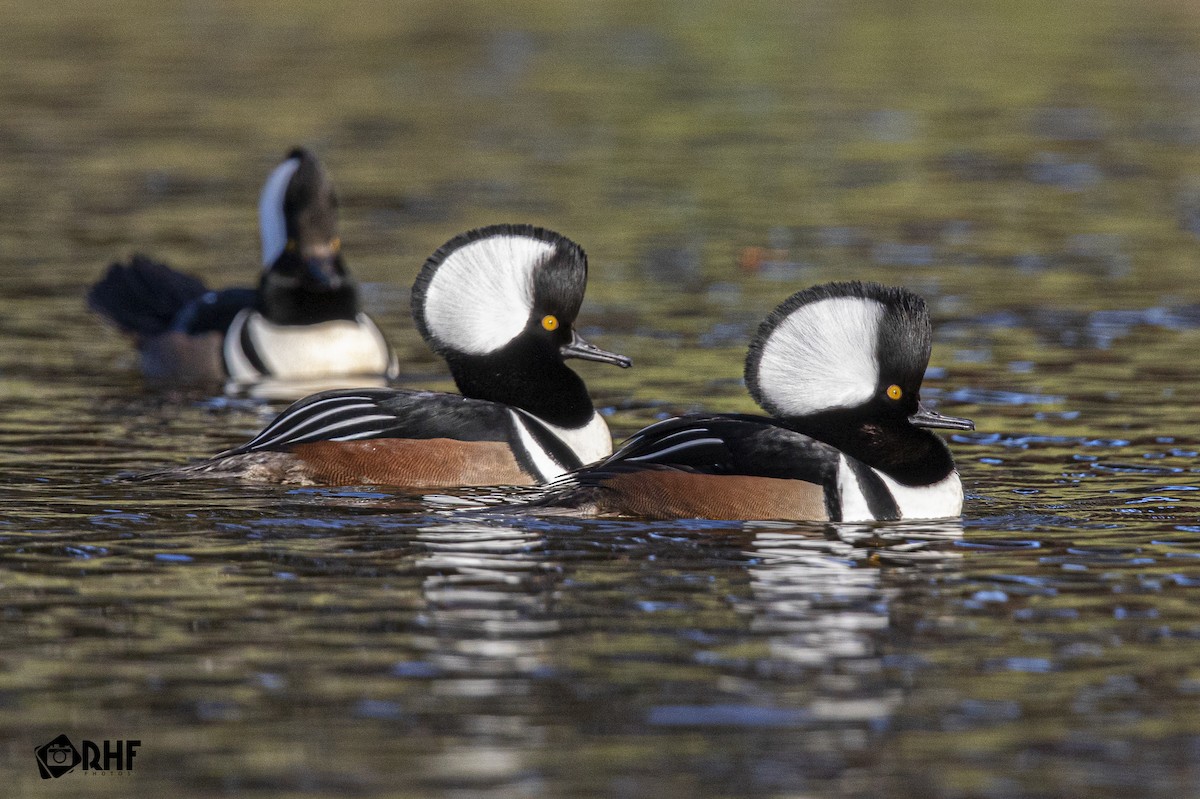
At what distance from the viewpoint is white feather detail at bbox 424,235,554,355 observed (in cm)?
1091

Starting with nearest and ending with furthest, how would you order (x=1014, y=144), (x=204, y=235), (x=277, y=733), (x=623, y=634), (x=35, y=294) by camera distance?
(x=277, y=733) → (x=623, y=634) → (x=35, y=294) → (x=204, y=235) → (x=1014, y=144)

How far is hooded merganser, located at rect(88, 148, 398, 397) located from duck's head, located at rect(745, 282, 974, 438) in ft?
18.1

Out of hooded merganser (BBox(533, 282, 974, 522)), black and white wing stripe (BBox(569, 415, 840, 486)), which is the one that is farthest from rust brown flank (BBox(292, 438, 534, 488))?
black and white wing stripe (BBox(569, 415, 840, 486))

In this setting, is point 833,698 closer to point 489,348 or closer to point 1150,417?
point 489,348

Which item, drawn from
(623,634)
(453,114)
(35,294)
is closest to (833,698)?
(623,634)

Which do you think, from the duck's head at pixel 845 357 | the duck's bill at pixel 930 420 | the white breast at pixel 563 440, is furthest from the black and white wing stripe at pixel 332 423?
the duck's bill at pixel 930 420

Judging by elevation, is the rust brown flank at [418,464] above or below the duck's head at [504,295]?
below

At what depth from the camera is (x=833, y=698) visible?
23.6 feet

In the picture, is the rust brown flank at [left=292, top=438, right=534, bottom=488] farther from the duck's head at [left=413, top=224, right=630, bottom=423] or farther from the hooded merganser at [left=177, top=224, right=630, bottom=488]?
the duck's head at [left=413, top=224, right=630, bottom=423]

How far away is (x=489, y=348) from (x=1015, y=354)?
5.33 meters

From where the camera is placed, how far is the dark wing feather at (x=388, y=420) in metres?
10.9

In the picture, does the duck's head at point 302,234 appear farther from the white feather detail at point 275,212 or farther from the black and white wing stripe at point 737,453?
the black and white wing stripe at point 737,453

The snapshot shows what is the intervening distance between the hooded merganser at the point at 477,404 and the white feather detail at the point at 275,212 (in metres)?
4.03

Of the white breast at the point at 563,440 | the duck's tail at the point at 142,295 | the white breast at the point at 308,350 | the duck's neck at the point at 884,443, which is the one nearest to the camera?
the duck's neck at the point at 884,443
